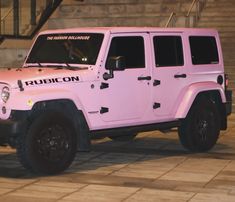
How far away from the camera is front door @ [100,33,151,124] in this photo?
8984mm

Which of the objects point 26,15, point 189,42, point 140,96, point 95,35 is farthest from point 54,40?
point 26,15

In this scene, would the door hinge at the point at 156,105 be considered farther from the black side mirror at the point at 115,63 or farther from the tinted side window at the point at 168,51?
the black side mirror at the point at 115,63

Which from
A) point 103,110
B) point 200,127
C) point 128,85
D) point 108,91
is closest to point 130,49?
point 128,85

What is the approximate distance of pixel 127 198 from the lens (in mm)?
7152

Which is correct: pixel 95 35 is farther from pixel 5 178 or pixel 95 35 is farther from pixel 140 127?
pixel 5 178

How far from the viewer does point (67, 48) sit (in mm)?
9469

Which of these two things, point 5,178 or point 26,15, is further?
point 26,15

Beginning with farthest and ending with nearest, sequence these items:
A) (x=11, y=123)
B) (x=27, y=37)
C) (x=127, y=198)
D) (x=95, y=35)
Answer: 1. (x=27, y=37)
2. (x=95, y=35)
3. (x=11, y=123)
4. (x=127, y=198)

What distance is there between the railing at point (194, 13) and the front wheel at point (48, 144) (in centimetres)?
1483

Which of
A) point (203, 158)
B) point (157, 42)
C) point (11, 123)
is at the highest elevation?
point (157, 42)

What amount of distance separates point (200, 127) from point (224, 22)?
12729 millimetres

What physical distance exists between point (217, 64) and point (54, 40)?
2.90m

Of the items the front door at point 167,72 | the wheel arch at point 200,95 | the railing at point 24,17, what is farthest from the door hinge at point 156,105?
Answer: the railing at point 24,17

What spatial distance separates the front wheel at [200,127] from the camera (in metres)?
10.4
